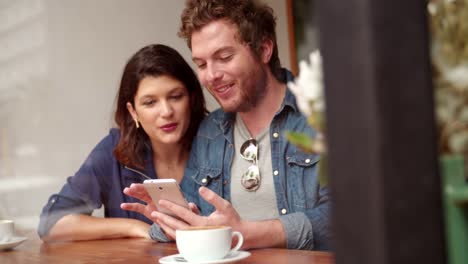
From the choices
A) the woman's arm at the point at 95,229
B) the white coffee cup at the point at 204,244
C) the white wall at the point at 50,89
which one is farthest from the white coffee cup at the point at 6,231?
the white wall at the point at 50,89

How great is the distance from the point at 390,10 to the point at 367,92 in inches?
1.6

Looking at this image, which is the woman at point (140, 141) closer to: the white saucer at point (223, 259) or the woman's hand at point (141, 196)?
the woman's hand at point (141, 196)

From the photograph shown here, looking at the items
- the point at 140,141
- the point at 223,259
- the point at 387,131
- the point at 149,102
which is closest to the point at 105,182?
the point at 140,141

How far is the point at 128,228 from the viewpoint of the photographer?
1.96 metres

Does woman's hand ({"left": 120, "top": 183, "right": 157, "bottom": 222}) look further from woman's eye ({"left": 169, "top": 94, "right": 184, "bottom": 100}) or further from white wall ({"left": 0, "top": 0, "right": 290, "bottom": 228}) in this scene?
white wall ({"left": 0, "top": 0, "right": 290, "bottom": 228})

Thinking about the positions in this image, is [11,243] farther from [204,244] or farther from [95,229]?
[204,244]

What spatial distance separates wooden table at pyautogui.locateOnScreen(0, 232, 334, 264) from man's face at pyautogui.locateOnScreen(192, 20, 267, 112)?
53 cm

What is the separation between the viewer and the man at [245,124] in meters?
1.92

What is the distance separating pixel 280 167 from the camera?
192 centimetres

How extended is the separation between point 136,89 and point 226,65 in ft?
1.29

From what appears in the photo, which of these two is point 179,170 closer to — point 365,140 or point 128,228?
point 128,228

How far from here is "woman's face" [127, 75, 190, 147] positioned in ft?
7.16

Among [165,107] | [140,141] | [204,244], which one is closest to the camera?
[204,244]

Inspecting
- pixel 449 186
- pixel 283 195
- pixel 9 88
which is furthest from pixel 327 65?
pixel 9 88
